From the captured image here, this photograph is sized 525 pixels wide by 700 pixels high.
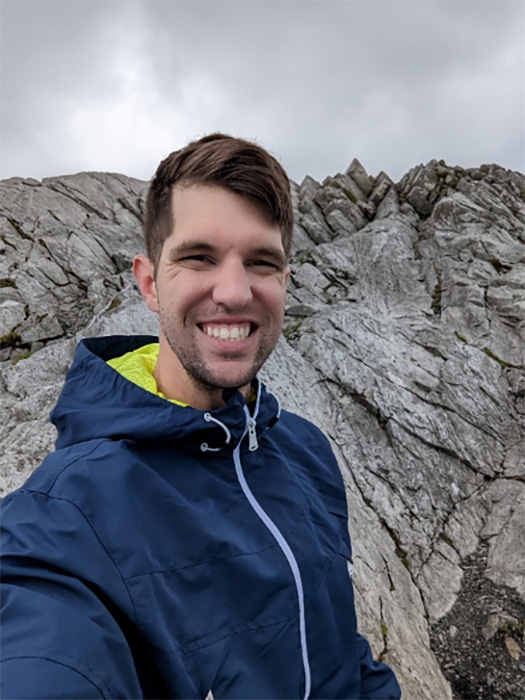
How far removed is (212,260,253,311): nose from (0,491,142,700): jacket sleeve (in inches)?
75.1

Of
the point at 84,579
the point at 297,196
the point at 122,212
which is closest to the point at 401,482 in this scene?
the point at 84,579

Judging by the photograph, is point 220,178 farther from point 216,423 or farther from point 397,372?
point 397,372

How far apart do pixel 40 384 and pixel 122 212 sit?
20.5 meters

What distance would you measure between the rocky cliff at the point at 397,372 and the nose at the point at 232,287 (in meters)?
7.32

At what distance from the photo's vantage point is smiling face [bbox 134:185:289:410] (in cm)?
351

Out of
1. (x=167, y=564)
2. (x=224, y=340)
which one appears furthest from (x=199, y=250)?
(x=167, y=564)

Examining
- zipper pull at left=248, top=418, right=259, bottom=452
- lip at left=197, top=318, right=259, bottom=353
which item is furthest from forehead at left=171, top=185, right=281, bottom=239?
zipper pull at left=248, top=418, right=259, bottom=452

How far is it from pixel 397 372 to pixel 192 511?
50.0 feet

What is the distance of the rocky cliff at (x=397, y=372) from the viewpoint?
9727 millimetres

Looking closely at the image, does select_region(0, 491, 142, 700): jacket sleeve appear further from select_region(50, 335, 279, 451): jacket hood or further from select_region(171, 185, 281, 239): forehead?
select_region(171, 185, 281, 239): forehead

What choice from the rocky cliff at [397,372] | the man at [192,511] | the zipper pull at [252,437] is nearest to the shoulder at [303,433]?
the man at [192,511]

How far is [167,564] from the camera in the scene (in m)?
2.76

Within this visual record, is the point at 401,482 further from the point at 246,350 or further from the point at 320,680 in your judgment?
the point at 246,350

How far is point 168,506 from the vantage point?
2.94 meters
